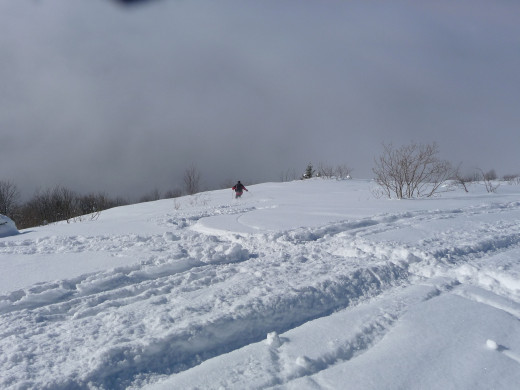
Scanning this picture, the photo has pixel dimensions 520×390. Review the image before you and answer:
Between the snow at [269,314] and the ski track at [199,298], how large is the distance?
12 millimetres

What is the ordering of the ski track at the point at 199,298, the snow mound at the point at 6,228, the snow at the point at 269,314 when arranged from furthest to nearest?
the snow mound at the point at 6,228
the ski track at the point at 199,298
the snow at the point at 269,314

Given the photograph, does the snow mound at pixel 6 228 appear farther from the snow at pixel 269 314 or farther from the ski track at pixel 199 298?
the snow at pixel 269 314

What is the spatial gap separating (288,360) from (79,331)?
156cm

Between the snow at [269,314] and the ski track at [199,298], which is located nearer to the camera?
the snow at [269,314]

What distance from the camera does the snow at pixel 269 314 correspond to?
2018mm

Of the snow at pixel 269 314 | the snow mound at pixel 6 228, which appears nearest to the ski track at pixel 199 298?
the snow at pixel 269 314

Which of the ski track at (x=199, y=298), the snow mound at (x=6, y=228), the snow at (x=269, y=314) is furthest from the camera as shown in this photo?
the snow mound at (x=6, y=228)

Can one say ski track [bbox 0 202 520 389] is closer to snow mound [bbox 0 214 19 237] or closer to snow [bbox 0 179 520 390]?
snow [bbox 0 179 520 390]

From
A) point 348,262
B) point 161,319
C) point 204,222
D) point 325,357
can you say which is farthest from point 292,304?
point 204,222

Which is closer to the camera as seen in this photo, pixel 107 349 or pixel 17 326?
pixel 107 349

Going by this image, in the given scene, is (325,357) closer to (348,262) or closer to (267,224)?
(348,262)

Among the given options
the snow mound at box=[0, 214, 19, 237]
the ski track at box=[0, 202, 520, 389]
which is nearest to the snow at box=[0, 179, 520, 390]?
the ski track at box=[0, 202, 520, 389]

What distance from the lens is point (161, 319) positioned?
263cm

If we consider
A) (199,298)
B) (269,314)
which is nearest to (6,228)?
(199,298)
